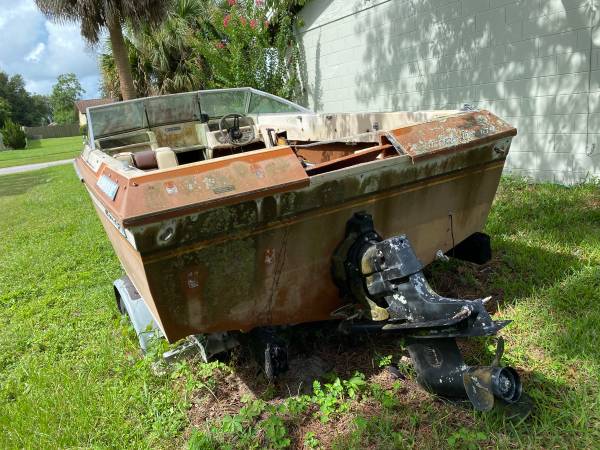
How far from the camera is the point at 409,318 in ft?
7.46

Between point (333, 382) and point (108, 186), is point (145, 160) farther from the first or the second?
point (333, 382)

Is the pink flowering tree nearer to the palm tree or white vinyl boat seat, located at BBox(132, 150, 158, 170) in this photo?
the palm tree

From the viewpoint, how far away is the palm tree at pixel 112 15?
10461 mm

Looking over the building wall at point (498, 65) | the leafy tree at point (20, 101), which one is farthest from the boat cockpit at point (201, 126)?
the leafy tree at point (20, 101)

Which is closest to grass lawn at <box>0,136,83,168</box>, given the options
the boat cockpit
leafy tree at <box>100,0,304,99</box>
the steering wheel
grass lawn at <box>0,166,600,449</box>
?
leafy tree at <box>100,0,304,99</box>

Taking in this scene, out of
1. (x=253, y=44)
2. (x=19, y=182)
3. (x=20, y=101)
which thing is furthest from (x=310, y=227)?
(x=20, y=101)

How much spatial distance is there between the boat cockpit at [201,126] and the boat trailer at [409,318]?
1909mm

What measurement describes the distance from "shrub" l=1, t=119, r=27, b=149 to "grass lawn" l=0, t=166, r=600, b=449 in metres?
37.0

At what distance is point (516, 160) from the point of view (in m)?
6.27

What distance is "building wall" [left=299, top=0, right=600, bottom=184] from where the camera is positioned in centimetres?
A: 531

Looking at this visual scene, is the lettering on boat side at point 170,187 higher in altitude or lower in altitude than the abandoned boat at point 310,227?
higher

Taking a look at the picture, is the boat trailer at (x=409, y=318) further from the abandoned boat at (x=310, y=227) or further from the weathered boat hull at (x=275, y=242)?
the weathered boat hull at (x=275, y=242)

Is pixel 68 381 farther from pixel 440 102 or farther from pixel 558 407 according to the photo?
pixel 440 102

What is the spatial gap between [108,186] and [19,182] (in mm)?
14538
